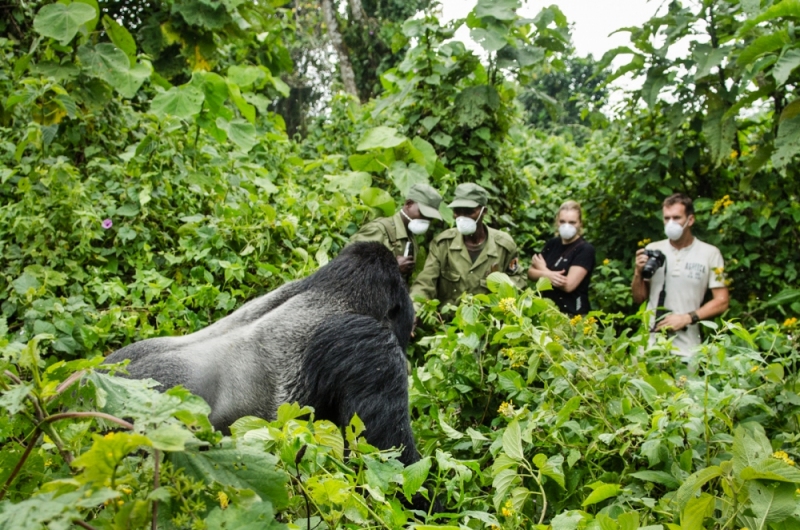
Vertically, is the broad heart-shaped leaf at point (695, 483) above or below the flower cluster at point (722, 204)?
below

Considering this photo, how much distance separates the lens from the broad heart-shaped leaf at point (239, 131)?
4113 millimetres

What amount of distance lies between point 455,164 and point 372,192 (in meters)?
0.98

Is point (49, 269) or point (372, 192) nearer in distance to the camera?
point (49, 269)

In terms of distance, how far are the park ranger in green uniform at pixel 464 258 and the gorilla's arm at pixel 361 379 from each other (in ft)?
6.28

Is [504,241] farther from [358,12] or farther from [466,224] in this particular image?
[358,12]

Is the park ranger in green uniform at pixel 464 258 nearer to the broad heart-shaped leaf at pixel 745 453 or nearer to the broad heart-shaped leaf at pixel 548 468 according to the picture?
the broad heart-shaped leaf at pixel 548 468

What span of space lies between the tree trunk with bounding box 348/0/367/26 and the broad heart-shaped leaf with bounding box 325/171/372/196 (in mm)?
7302

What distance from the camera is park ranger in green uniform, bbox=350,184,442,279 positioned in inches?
163

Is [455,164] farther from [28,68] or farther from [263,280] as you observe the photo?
[28,68]

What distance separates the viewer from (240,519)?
0.94 m

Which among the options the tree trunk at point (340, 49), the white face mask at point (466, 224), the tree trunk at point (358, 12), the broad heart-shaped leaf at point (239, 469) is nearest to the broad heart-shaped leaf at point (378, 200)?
the white face mask at point (466, 224)

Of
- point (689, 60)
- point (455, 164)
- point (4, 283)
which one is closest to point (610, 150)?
point (689, 60)

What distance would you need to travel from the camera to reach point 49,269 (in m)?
3.11

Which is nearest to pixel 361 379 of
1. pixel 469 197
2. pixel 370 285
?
pixel 370 285
